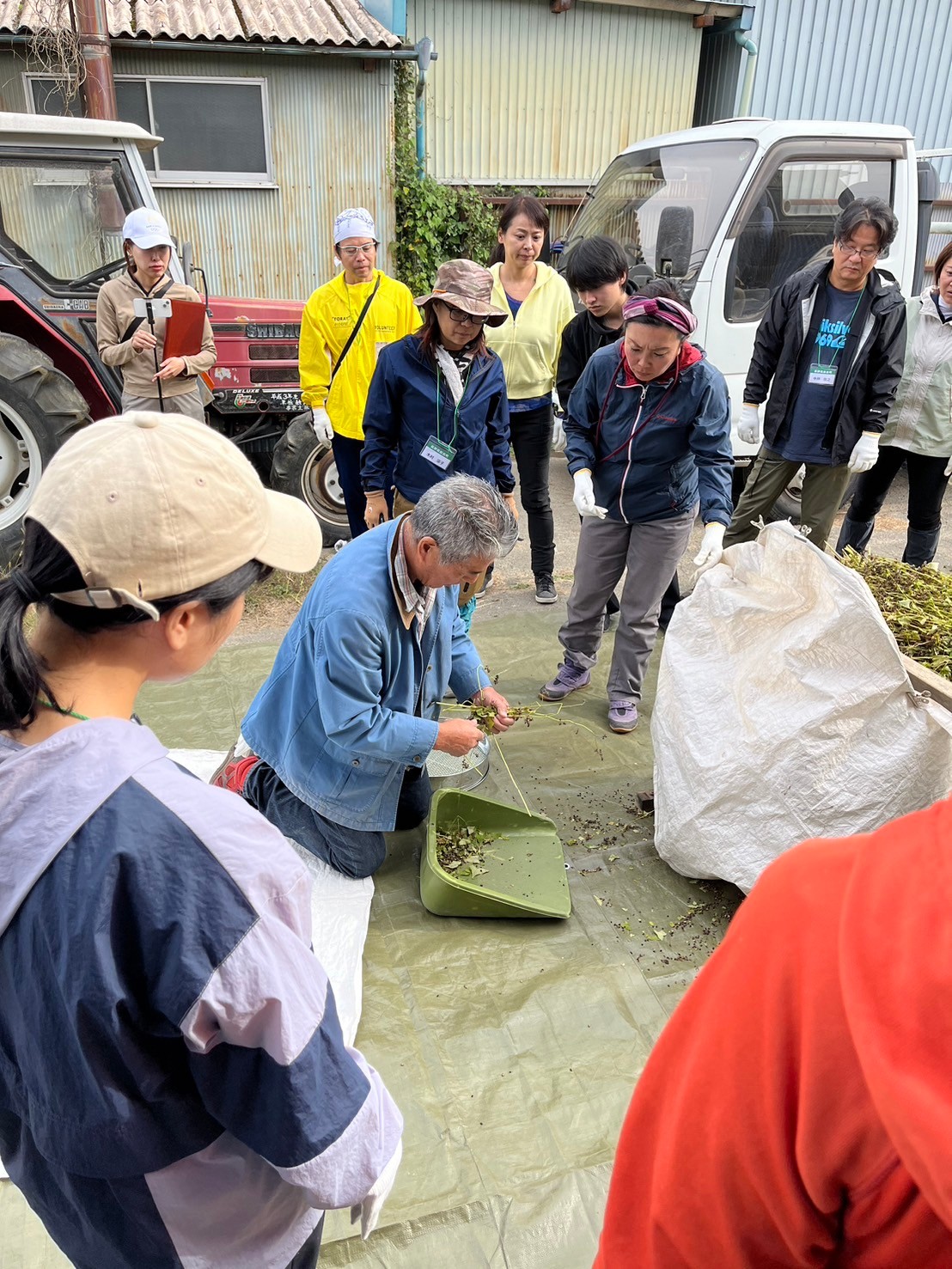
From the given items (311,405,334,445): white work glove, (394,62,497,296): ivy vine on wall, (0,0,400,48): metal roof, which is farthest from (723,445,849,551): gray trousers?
(0,0,400,48): metal roof

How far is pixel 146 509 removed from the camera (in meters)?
0.89

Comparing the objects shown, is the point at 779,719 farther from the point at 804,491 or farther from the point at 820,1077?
the point at 804,491

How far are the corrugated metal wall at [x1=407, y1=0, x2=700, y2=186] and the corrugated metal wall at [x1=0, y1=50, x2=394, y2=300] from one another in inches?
41.3

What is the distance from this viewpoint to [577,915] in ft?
8.12

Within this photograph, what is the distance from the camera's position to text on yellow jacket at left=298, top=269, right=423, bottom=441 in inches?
156

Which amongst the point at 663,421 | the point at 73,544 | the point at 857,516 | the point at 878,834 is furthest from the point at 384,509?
the point at 878,834

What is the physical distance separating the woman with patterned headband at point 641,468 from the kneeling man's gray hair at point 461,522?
0.89 metres

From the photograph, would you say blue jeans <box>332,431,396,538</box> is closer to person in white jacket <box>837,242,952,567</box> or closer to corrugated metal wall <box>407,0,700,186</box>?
person in white jacket <box>837,242,952,567</box>

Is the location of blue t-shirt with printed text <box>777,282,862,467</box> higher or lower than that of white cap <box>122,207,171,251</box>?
lower

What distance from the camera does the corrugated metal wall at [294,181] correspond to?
Result: 8023 mm

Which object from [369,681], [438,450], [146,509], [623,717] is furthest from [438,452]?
[146,509]

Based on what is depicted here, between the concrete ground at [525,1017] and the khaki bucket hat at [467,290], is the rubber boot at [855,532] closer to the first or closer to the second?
the concrete ground at [525,1017]

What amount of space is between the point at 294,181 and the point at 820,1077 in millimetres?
9306

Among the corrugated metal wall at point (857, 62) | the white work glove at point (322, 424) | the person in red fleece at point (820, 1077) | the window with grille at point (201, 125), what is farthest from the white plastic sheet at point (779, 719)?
the corrugated metal wall at point (857, 62)
